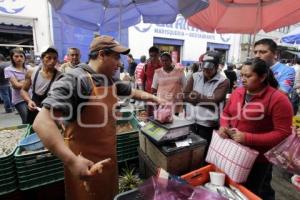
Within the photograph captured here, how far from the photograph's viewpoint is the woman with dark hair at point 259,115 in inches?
66.1

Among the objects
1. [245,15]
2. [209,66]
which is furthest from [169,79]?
[245,15]

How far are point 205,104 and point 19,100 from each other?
3150 millimetres

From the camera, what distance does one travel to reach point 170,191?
121 cm

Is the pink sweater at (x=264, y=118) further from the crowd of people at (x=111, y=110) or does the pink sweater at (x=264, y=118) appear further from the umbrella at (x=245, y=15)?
the umbrella at (x=245, y=15)

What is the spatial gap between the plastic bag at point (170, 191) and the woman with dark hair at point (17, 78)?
3.34 meters

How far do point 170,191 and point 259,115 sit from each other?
3.34 feet

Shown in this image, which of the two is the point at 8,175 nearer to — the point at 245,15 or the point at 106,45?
the point at 106,45

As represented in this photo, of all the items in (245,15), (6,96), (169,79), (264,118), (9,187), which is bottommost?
(9,187)

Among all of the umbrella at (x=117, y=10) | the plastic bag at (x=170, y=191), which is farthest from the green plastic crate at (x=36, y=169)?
the umbrella at (x=117, y=10)

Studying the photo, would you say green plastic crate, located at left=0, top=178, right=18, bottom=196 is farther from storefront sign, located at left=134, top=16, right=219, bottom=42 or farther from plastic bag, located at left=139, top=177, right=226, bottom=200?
storefront sign, located at left=134, top=16, right=219, bottom=42

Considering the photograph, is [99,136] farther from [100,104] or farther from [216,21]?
[216,21]

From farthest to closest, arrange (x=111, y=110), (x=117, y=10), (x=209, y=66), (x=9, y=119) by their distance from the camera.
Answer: (x=9, y=119) < (x=117, y=10) < (x=209, y=66) < (x=111, y=110)

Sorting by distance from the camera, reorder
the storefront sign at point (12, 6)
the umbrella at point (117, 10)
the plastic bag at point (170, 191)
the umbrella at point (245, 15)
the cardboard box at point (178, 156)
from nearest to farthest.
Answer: the plastic bag at point (170, 191), the cardboard box at point (178, 156), the umbrella at point (117, 10), the umbrella at point (245, 15), the storefront sign at point (12, 6)

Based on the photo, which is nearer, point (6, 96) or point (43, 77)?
point (43, 77)
